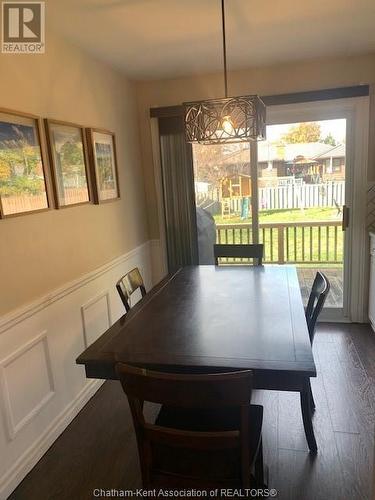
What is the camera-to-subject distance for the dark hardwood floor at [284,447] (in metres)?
1.82

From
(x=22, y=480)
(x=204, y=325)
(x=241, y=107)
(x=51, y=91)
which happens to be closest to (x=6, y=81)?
(x=51, y=91)

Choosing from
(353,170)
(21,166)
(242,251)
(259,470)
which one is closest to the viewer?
(259,470)

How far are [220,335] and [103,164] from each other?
183cm

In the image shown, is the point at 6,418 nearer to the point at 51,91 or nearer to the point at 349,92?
the point at 51,91

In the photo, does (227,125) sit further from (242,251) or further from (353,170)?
(353,170)

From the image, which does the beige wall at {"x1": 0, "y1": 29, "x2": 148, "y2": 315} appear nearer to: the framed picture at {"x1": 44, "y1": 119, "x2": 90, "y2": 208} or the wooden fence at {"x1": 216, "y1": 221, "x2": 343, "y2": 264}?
the framed picture at {"x1": 44, "y1": 119, "x2": 90, "y2": 208}

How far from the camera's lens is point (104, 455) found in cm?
206

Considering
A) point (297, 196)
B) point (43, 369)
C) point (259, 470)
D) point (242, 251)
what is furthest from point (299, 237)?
point (43, 369)

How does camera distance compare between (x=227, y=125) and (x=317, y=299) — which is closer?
(x=227, y=125)

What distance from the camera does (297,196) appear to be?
3641 mm

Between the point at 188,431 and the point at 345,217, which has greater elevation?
the point at 345,217

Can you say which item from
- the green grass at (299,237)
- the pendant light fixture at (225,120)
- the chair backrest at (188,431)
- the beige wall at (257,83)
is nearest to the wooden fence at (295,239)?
the green grass at (299,237)

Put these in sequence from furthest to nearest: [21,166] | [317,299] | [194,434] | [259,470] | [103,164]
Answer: [103,164] < [317,299] < [21,166] < [259,470] < [194,434]

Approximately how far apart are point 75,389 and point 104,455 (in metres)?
0.56
